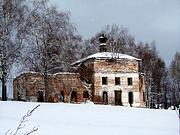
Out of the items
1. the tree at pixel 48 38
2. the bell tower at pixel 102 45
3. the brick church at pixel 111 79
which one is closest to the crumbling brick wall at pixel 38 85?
the tree at pixel 48 38

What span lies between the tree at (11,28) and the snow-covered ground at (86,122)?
10413 mm

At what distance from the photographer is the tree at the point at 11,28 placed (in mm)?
30188

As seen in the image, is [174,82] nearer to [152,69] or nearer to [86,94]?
[152,69]

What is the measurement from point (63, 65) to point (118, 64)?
1936cm

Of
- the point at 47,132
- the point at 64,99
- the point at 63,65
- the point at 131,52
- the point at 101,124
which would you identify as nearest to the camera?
the point at 47,132

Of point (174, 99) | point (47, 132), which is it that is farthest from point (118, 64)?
point (47, 132)

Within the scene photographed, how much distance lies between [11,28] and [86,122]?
1656 centimetres

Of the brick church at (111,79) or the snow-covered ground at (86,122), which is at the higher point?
the brick church at (111,79)

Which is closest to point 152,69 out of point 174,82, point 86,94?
point 174,82

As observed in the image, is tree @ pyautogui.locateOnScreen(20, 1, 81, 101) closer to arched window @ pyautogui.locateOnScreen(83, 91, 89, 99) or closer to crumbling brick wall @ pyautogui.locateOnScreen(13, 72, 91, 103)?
crumbling brick wall @ pyautogui.locateOnScreen(13, 72, 91, 103)

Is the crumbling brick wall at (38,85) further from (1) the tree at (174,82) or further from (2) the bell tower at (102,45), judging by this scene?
(1) the tree at (174,82)

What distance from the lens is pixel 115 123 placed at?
1745cm

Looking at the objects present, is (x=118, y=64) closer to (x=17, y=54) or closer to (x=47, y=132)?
(x=17, y=54)

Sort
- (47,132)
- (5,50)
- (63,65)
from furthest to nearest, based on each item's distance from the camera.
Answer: (63,65)
(5,50)
(47,132)
